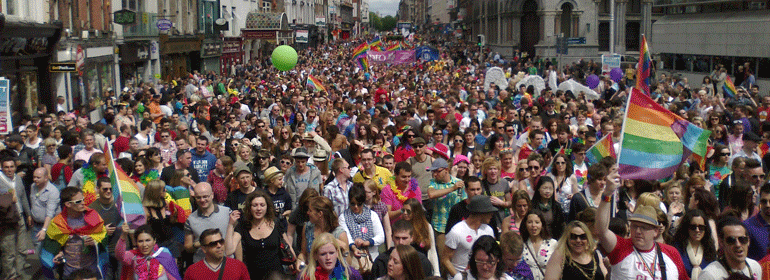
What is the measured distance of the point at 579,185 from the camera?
28.6 feet

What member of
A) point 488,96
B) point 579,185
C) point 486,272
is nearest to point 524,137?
point 579,185

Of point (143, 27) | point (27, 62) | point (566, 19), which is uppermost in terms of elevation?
point (566, 19)

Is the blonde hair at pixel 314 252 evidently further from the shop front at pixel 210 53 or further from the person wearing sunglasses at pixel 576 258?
the shop front at pixel 210 53

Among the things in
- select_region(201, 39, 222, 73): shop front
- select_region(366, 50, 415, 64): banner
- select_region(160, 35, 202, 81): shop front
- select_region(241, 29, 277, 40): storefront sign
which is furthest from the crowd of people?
select_region(241, 29, 277, 40): storefront sign

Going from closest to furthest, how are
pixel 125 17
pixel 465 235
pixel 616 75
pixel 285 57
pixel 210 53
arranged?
pixel 465 235 < pixel 285 57 < pixel 616 75 < pixel 125 17 < pixel 210 53

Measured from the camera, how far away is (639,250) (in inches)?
221

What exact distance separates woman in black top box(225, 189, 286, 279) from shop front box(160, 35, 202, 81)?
84.3 feet

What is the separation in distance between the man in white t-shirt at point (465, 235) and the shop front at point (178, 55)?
26.4m

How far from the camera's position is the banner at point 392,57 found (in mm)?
25547

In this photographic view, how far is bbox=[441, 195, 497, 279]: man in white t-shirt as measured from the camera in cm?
643

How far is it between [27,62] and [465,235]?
637 inches

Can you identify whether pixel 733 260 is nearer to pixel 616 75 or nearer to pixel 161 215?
pixel 161 215

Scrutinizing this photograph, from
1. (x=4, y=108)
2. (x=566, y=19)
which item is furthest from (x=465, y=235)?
(x=566, y=19)

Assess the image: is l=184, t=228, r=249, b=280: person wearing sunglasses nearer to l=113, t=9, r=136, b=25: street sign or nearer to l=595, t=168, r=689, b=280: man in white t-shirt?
l=595, t=168, r=689, b=280: man in white t-shirt
